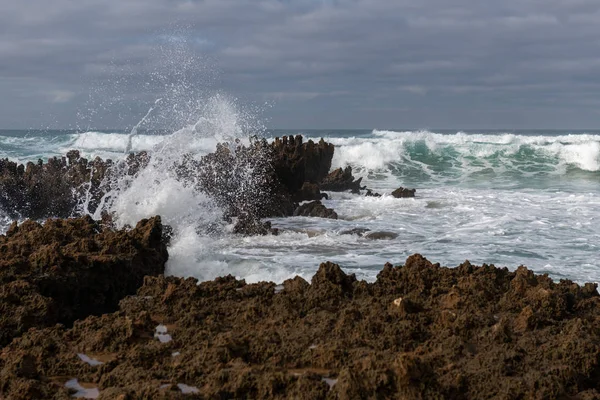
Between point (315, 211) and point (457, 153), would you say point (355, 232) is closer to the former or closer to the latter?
point (315, 211)

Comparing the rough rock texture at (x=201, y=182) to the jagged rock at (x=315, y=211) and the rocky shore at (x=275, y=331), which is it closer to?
the jagged rock at (x=315, y=211)

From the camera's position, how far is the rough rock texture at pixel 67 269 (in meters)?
4.29

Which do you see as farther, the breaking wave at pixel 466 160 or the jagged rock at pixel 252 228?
the breaking wave at pixel 466 160

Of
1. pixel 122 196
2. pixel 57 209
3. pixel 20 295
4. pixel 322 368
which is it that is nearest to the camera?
pixel 322 368

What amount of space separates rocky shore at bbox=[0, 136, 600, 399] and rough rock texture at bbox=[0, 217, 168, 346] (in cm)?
1

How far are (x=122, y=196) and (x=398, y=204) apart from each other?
7.57 m

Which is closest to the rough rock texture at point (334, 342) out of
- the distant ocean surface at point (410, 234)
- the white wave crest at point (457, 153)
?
the distant ocean surface at point (410, 234)

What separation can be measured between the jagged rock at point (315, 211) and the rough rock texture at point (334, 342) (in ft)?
29.3

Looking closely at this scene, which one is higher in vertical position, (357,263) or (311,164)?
(311,164)

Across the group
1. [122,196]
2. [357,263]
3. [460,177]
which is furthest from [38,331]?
[460,177]

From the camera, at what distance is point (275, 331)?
3646mm

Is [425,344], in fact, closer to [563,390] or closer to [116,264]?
[563,390]

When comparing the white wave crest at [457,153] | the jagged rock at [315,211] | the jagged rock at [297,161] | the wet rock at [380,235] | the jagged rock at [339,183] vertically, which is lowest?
the wet rock at [380,235]

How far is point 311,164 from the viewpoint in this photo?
17953 mm
